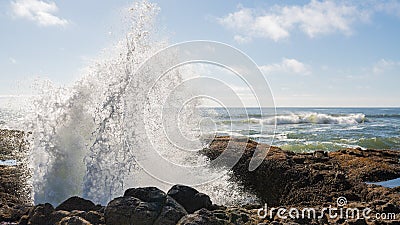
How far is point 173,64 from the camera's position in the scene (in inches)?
412

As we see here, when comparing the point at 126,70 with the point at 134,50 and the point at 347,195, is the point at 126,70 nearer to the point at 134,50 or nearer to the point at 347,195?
the point at 134,50

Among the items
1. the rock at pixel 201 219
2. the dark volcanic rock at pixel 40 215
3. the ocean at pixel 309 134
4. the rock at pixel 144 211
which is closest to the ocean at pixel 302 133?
the ocean at pixel 309 134

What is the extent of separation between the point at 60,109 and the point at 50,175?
4.90 feet

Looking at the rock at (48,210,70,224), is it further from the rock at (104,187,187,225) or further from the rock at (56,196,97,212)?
the rock at (104,187,187,225)

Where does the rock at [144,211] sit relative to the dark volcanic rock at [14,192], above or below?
above

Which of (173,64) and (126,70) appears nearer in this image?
(126,70)

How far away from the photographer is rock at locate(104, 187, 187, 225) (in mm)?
5262

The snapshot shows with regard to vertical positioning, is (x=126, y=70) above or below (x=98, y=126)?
above

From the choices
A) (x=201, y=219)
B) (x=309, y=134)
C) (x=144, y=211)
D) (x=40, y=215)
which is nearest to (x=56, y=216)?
(x=40, y=215)

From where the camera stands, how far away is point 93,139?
8.74 metres

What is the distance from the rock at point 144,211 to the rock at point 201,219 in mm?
216

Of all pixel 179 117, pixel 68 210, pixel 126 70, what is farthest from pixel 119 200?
pixel 179 117

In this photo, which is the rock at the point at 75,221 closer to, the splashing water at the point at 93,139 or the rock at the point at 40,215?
the rock at the point at 40,215

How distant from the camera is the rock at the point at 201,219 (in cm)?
499
